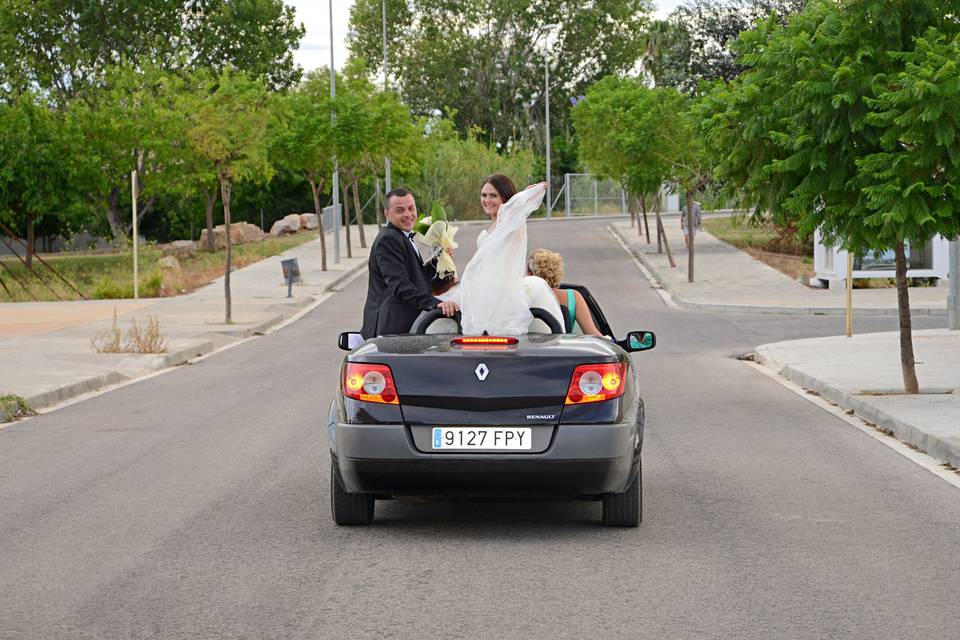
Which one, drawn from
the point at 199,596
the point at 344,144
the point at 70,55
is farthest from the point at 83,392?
the point at 70,55

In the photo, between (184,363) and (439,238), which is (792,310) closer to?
(184,363)

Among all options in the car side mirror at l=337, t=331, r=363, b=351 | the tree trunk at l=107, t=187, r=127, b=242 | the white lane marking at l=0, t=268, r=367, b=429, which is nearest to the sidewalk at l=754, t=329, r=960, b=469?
the car side mirror at l=337, t=331, r=363, b=351

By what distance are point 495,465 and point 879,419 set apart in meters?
6.85

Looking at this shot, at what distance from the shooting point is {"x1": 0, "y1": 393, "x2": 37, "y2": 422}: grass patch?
15125 millimetres

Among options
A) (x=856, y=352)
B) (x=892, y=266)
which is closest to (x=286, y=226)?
(x=892, y=266)

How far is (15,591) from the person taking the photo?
6.90m

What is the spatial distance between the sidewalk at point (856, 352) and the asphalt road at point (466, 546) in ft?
1.83

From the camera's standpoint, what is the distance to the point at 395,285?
9336 millimetres

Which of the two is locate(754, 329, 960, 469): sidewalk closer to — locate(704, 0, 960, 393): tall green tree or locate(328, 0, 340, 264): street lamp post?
locate(704, 0, 960, 393): tall green tree

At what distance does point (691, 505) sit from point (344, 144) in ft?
128

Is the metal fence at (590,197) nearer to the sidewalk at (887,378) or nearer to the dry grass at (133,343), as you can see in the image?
the sidewalk at (887,378)

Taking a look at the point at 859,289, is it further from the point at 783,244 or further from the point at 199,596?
the point at 199,596

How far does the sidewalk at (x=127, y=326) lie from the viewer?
18.7 m

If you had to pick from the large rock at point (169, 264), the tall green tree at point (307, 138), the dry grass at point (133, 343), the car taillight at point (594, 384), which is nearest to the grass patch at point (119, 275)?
the large rock at point (169, 264)
